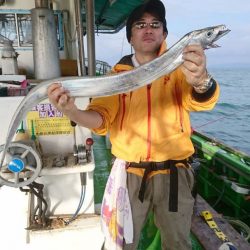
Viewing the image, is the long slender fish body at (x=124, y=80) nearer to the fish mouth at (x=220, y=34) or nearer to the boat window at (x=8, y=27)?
the fish mouth at (x=220, y=34)

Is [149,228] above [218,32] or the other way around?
the other way around

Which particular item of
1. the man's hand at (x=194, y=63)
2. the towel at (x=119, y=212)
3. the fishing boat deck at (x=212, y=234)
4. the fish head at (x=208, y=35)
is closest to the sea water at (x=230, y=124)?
the fishing boat deck at (x=212, y=234)

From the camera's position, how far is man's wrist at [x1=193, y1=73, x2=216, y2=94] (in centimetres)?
194

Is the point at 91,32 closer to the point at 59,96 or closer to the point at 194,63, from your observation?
the point at 59,96

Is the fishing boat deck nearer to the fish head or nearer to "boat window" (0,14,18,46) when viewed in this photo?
the fish head

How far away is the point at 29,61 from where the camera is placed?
3.96 meters

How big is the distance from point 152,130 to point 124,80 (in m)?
0.61

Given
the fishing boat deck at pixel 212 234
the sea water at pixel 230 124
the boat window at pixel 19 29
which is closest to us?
the fishing boat deck at pixel 212 234

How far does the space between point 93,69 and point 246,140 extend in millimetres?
15433

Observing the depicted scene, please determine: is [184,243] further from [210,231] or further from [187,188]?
[210,231]

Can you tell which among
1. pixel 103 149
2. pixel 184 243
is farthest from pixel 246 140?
pixel 184 243

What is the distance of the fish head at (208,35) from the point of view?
1.67 m

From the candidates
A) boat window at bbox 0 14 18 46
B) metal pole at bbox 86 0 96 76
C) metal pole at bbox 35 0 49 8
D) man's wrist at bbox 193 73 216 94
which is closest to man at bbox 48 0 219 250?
man's wrist at bbox 193 73 216 94

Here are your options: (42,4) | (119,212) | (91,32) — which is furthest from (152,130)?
(42,4)
